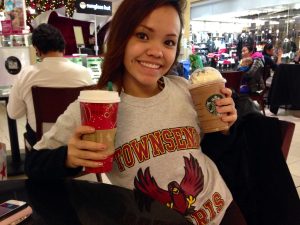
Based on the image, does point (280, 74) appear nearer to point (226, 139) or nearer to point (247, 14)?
point (226, 139)

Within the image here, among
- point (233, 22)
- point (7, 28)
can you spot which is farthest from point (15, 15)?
point (233, 22)

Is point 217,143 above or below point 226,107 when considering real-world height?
below

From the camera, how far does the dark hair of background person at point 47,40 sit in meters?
2.63

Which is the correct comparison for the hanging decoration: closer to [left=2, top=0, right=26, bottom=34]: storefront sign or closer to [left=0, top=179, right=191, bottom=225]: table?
[left=2, top=0, right=26, bottom=34]: storefront sign

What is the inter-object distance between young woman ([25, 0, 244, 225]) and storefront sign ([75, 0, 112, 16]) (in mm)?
3046

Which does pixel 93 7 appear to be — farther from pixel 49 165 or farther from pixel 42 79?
pixel 49 165

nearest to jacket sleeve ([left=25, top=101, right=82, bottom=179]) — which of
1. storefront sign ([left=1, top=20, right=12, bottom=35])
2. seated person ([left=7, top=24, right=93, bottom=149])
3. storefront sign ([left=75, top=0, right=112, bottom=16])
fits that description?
seated person ([left=7, top=24, right=93, bottom=149])

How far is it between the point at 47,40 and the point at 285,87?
Result: 4.57m

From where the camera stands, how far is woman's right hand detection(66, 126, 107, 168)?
0.76m

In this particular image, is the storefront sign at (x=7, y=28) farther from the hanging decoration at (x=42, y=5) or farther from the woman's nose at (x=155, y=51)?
the hanging decoration at (x=42, y=5)

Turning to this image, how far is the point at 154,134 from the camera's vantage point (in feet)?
3.40

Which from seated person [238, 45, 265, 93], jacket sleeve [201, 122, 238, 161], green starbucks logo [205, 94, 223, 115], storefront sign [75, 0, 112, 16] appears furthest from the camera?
seated person [238, 45, 265, 93]

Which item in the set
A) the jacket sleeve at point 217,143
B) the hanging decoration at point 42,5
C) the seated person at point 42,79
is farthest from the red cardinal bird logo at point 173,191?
the hanging decoration at point 42,5

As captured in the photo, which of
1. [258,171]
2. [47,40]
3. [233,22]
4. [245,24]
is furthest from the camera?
[233,22]
